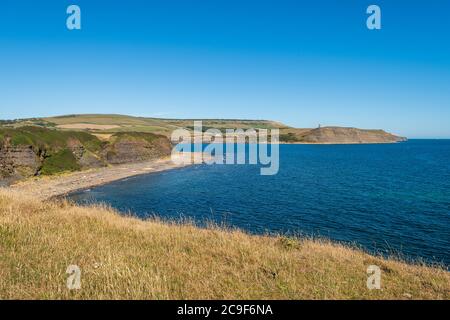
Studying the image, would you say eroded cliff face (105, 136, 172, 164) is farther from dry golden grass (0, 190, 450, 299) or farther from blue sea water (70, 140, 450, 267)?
dry golden grass (0, 190, 450, 299)

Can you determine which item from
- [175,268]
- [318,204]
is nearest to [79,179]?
[318,204]

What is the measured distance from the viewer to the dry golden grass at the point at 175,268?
7.38 metres

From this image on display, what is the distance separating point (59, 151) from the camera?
230ft

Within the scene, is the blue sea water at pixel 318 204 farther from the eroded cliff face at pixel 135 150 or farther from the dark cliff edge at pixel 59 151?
the eroded cliff face at pixel 135 150

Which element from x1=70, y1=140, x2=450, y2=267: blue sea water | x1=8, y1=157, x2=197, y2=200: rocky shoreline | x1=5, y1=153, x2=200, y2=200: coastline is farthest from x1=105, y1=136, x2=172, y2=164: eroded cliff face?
x1=70, y1=140, x2=450, y2=267: blue sea water

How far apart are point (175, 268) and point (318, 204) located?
3573 cm

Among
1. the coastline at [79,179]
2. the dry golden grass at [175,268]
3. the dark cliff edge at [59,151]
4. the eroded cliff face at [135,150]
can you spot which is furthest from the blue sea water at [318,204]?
the eroded cliff face at [135,150]

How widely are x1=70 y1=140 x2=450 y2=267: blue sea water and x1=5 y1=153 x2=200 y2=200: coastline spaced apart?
122 inches

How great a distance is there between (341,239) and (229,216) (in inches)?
496

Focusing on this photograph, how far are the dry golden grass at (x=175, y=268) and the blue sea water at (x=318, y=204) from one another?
8736 millimetres

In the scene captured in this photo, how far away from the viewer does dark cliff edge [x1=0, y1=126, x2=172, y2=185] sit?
191 ft

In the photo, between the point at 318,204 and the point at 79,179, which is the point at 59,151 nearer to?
the point at 79,179

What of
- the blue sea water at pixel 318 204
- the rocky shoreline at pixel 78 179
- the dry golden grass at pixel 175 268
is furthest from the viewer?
the rocky shoreline at pixel 78 179
